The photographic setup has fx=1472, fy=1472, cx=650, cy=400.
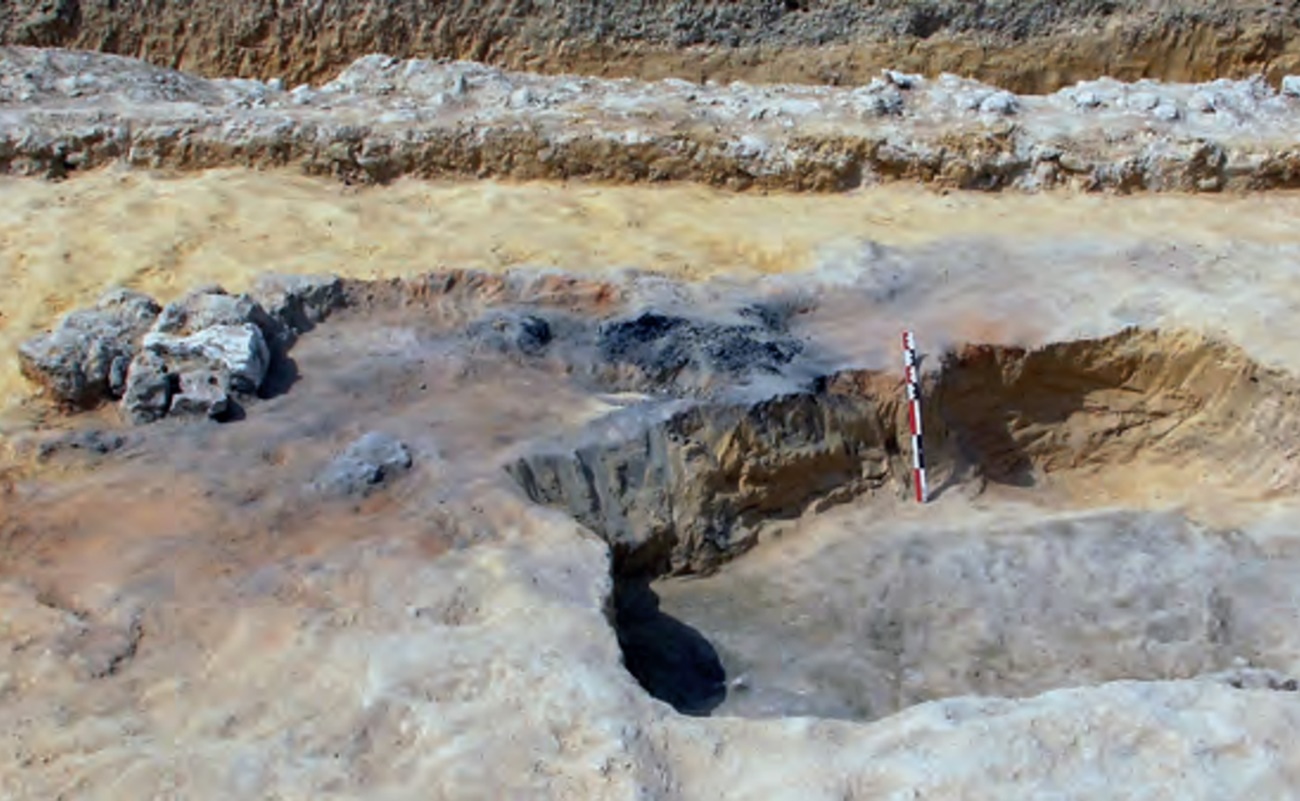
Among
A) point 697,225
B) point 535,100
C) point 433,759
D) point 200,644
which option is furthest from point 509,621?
point 535,100

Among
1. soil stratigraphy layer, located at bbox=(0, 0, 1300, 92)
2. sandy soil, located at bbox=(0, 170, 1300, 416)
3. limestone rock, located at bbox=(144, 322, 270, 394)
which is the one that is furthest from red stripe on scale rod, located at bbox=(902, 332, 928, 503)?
soil stratigraphy layer, located at bbox=(0, 0, 1300, 92)

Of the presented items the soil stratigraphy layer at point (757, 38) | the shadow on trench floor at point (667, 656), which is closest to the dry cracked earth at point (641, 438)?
the shadow on trench floor at point (667, 656)

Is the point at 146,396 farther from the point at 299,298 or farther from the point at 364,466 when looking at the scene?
the point at 364,466

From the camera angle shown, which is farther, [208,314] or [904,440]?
[208,314]

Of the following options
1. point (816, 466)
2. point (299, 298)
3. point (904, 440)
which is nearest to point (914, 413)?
point (904, 440)

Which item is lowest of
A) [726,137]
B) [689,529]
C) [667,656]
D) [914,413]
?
[667,656]

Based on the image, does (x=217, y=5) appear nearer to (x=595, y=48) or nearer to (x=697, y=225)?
(x=595, y=48)
